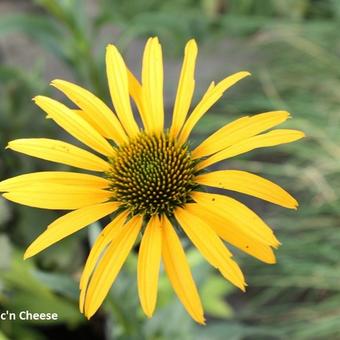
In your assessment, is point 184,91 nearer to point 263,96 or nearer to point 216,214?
point 216,214

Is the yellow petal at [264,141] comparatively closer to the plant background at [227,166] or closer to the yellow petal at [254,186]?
the yellow petal at [254,186]

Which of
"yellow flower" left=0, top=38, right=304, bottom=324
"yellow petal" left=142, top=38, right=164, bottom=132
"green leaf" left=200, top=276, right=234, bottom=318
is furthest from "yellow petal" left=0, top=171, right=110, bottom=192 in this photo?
"green leaf" left=200, top=276, right=234, bottom=318

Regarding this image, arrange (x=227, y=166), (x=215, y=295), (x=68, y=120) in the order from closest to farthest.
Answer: (x=68, y=120)
(x=215, y=295)
(x=227, y=166)

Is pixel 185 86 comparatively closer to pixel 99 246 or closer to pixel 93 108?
pixel 93 108

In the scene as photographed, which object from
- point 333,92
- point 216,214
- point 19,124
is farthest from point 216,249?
point 333,92

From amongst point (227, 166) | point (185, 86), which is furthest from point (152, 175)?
point (227, 166)

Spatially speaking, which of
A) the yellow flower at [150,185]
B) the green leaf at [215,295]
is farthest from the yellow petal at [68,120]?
the green leaf at [215,295]
